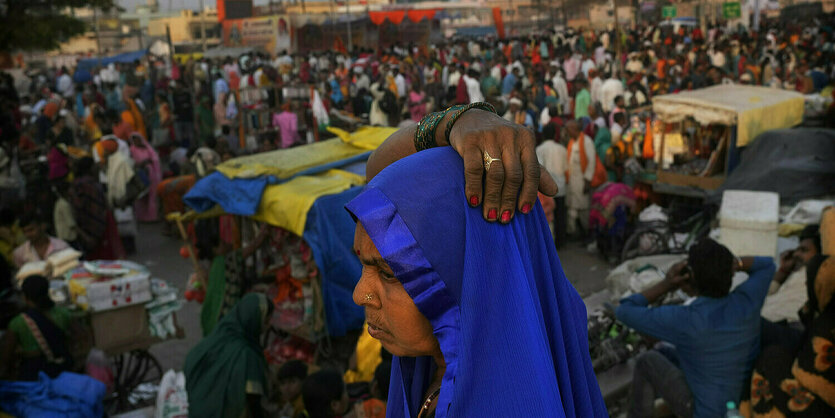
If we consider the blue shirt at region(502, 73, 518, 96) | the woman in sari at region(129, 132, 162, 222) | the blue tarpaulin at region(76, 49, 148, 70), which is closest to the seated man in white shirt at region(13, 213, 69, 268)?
the woman in sari at region(129, 132, 162, 222)

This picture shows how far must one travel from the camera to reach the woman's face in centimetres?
127

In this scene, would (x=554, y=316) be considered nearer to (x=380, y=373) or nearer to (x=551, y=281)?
(x=551, y=281)

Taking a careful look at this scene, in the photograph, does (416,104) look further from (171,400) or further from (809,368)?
(809,368)

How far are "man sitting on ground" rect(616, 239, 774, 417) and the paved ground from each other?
8.42 feet

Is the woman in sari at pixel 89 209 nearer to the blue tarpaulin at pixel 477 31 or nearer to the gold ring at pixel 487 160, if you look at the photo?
the gold ring at pixel 487 160

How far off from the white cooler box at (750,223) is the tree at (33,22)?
12263 mm

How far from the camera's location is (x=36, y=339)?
4.35m

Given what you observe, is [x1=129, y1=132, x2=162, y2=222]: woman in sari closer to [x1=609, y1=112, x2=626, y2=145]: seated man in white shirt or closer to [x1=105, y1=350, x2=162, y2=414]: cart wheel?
[x1=105, y1=350, x2=162, y2=414]: cart wheel

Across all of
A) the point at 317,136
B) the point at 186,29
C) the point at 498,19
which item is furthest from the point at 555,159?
the point at 186,29

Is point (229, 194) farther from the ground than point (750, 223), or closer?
farther from the ground

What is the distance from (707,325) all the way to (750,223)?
10.2 ft

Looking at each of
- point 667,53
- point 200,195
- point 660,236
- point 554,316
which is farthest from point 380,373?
point 667,53

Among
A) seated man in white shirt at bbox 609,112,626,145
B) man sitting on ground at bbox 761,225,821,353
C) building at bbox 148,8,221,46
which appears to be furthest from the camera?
building at bbox 148,8,221,46

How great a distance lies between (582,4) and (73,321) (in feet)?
126
